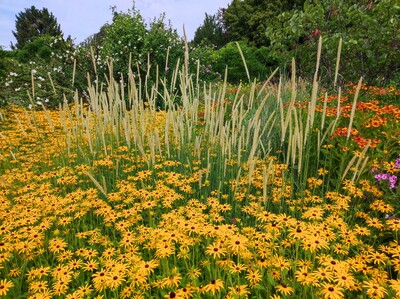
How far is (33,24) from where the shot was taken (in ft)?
118

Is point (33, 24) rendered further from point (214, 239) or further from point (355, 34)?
point (214, 239)

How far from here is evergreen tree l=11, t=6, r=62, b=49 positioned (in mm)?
35531

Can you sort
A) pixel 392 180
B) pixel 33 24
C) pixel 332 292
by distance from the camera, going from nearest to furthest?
1. pixel 332 292
2. pixel 392 180
3. pixel 33 24

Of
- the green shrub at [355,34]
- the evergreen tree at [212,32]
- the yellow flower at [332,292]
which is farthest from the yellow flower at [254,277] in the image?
the evergreen tree at [212,32]

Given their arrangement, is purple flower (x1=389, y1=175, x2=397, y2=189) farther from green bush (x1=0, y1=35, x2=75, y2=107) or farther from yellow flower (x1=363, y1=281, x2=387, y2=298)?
green bush (x1=0, y1=35, x2=75, y2=107)

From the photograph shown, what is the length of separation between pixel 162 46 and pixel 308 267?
8.86m

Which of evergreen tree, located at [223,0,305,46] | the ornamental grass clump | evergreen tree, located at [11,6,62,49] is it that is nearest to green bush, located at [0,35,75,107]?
the ornamental grass clump

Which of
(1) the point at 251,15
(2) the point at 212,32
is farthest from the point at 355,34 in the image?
(2) the point at 212,32

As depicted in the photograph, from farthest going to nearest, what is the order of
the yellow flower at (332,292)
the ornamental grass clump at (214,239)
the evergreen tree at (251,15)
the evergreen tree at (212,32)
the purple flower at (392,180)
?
the evergreen tree at (212,32)
the evergreen tree at (251,15)
the purple flower at (392,180)
the ornamental grass clump at (214,239)
the yellow flower at (332,292)

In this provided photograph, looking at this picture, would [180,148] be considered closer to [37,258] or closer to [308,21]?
[37,258]

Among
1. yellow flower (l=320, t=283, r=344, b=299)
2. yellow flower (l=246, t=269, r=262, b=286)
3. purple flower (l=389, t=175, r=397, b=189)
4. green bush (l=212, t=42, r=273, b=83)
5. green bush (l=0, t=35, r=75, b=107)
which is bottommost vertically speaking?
yellow flower (l=246, t=269, r=262, b=286)

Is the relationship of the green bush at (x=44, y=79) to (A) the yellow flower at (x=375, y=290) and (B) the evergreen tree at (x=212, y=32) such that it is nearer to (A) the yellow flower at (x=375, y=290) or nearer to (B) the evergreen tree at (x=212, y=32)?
(A) the yellow flower at (x=375, y=290)

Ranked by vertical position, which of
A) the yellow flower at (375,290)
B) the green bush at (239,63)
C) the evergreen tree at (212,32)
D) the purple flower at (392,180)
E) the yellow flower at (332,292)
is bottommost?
the yellow flower at (375,290)

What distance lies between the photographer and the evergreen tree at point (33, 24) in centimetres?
3553
